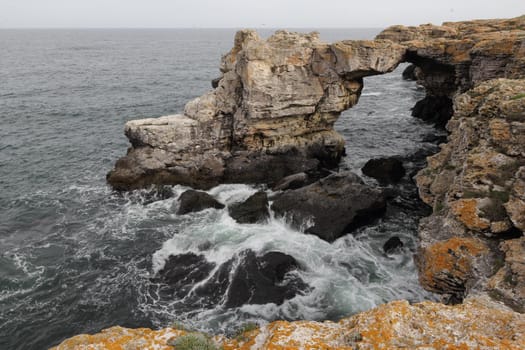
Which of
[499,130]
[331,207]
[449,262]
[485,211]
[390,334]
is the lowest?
[331,207]

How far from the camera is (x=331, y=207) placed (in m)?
26.2

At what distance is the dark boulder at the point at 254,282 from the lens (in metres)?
19.9

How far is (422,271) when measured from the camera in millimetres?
14758

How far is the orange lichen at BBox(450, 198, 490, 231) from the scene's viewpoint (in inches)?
547

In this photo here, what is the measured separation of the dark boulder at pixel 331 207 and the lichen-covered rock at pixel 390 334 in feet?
59.3

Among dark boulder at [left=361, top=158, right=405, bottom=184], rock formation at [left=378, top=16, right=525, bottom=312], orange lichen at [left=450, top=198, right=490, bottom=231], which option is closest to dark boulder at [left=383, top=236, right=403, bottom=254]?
rock formation at [left=378, top=16, right=525, bottom=312]

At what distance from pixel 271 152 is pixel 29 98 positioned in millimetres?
49226

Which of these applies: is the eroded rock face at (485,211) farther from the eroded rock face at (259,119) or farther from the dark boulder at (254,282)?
the eroded rock face at (259,119)

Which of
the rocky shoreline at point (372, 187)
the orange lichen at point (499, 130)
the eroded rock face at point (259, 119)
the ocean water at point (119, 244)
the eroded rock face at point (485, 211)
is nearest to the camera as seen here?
the rocky shoreline at point (372, 187)

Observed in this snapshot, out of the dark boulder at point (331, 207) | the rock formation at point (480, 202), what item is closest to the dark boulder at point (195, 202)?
the dark boulder at point (331, 207)

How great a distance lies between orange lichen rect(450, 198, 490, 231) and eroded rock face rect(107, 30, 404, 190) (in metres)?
19.6

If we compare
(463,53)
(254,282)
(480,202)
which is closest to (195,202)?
(254,282)

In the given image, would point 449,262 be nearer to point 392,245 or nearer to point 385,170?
point 392,245

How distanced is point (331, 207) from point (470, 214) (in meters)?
12.4
